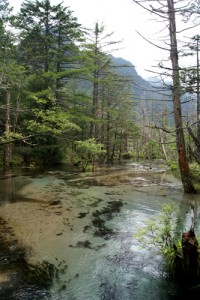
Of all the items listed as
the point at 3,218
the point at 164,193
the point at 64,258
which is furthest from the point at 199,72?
the point at 164,193

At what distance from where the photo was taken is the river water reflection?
4160mm

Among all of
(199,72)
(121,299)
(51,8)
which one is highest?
(51,8)

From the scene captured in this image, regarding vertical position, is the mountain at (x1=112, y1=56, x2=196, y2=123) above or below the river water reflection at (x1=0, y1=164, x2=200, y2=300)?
above

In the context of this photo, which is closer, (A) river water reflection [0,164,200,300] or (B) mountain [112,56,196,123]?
(A) river water reflection [0,164,200,300]

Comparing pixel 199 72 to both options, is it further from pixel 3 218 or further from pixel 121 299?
pixel 3 218

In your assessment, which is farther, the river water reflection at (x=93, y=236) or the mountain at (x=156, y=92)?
the mountain at (x=156, y=92)

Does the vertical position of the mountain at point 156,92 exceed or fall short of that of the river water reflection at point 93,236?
it exceeds it

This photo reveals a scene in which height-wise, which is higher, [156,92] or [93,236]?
[156,92]

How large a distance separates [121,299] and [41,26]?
22309 millimetres

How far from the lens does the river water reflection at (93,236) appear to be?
164 inches

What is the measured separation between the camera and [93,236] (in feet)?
20.6

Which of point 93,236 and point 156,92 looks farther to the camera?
point 93,236

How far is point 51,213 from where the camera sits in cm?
803

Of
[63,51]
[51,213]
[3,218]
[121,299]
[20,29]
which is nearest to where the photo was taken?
[121,299]
